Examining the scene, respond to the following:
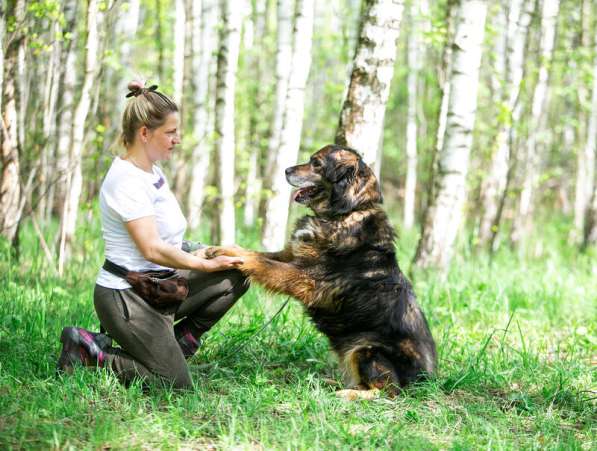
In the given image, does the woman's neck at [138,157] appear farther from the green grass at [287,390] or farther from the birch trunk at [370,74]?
the birch trunk at [370,74]

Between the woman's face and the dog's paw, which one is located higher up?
the woman's face

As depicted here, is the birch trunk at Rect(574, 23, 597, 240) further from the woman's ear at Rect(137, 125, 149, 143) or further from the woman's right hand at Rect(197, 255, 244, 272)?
the woman's ear at Rect(137, 125, 149, 143)

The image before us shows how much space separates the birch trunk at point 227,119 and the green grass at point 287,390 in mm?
1903

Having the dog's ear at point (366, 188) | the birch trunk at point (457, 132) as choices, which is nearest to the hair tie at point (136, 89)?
the dog's ear at point (366, 188)

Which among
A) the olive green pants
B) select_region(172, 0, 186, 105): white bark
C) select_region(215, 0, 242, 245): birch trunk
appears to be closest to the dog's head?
the olive green pants

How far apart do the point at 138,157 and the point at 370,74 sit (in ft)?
7.34

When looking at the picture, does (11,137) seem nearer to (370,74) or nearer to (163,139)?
(163,139)

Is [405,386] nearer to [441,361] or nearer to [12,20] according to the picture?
[441,361]

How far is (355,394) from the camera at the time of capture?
3871 mm

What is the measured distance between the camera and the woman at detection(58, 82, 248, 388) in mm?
3580

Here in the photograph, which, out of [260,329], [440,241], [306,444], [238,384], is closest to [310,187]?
[260,329]

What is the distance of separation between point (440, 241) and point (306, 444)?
469 centimetres

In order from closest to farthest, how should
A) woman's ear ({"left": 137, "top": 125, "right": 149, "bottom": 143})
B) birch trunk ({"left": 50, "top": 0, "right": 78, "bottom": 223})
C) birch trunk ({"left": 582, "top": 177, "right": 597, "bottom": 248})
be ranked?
1. woman's ear ({"left": 137, "top": 125, "right": 149, "bottom": 143})
2. birch trunk ({"left": 50, "top": 0, "right": 78, "bottom": 223})
3. birch trunk ({"left": 582, "top": 177, "right": 597, "bottom": 248})

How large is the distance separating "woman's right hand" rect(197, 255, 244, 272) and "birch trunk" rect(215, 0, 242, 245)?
3654mm
